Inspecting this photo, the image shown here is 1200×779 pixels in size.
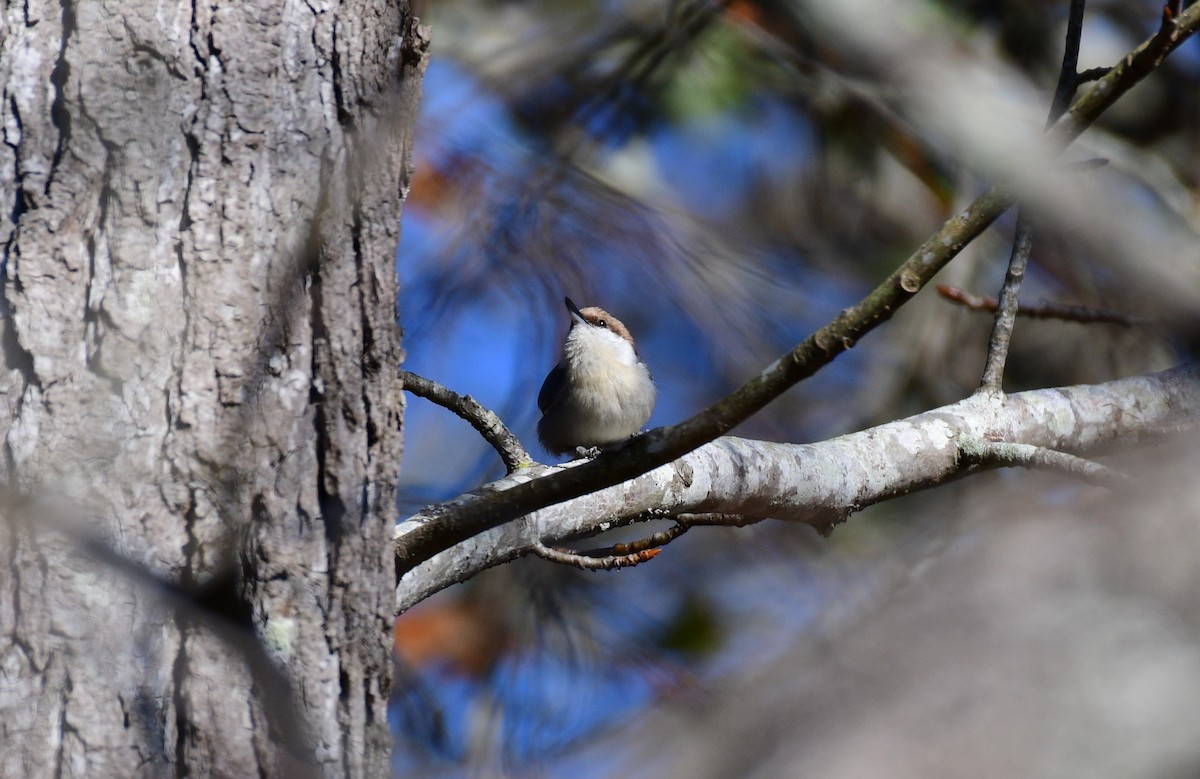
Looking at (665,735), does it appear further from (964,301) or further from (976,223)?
(964,301)

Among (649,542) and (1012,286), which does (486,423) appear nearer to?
(649,542)

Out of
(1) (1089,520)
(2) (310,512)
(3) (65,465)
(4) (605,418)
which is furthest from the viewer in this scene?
(4) (605,418)

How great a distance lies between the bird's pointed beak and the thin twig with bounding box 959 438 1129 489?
6.53 feet

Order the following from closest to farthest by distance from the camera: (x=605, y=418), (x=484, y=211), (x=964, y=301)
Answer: (x=964, y=301) → (x=605, y=418) → (x=484, y=211)

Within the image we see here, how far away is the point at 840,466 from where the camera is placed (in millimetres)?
2555

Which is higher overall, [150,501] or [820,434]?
[820,434]

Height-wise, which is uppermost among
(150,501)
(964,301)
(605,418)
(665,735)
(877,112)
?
(877,112)

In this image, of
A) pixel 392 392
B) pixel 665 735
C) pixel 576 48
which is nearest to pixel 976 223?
pixel 392 392

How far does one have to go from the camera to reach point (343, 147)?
1530 mm

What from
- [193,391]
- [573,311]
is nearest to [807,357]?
[193,391]

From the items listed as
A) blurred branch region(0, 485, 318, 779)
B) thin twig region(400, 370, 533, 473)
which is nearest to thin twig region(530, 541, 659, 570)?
thin twig region(400, 370, 533, 473)

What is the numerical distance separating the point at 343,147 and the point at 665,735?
1156 mm

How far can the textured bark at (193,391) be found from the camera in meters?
1.29

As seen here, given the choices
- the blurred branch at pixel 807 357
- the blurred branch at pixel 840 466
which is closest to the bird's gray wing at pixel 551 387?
the blurred branch at pixel 840 466
